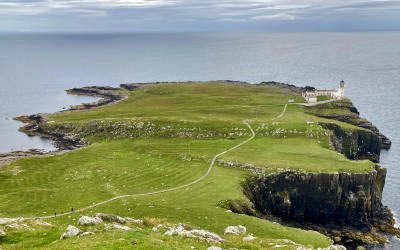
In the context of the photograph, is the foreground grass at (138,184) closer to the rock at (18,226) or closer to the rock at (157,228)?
the rock at (157,228)

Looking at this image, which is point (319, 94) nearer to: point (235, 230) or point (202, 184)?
point (202, 184)

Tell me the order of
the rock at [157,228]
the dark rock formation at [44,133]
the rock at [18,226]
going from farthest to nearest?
the dark rock formation at [44,133] → the rock at [157,228] → the rock at [18,226]

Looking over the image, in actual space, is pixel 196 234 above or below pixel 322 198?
above

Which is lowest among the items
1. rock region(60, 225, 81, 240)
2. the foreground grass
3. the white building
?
the foreground grass

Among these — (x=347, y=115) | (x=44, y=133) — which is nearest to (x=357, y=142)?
(x=347, y=115)

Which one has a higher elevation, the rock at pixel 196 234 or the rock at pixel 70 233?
the rock at pixel 70 233

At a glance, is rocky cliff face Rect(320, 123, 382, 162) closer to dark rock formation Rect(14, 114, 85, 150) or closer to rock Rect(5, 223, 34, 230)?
dark rock formation Rect(14, 114, 85, 150)

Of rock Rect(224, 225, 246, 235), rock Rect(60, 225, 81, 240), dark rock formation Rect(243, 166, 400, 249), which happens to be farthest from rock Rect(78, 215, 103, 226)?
dark rock formation Rect(243, 166, 400, 249)

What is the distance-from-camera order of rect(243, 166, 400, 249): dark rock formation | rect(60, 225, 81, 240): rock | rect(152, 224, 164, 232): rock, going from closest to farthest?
rect(60, 225, 81, 240): rock, rect(152, 224, 164, 232): rock, rect(243, 166, 400, 249): dark rock formation

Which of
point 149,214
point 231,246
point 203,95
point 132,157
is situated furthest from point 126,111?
point 231,246

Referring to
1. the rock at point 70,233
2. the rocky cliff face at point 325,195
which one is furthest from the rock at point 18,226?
the rocky cliff face at point 325,195
